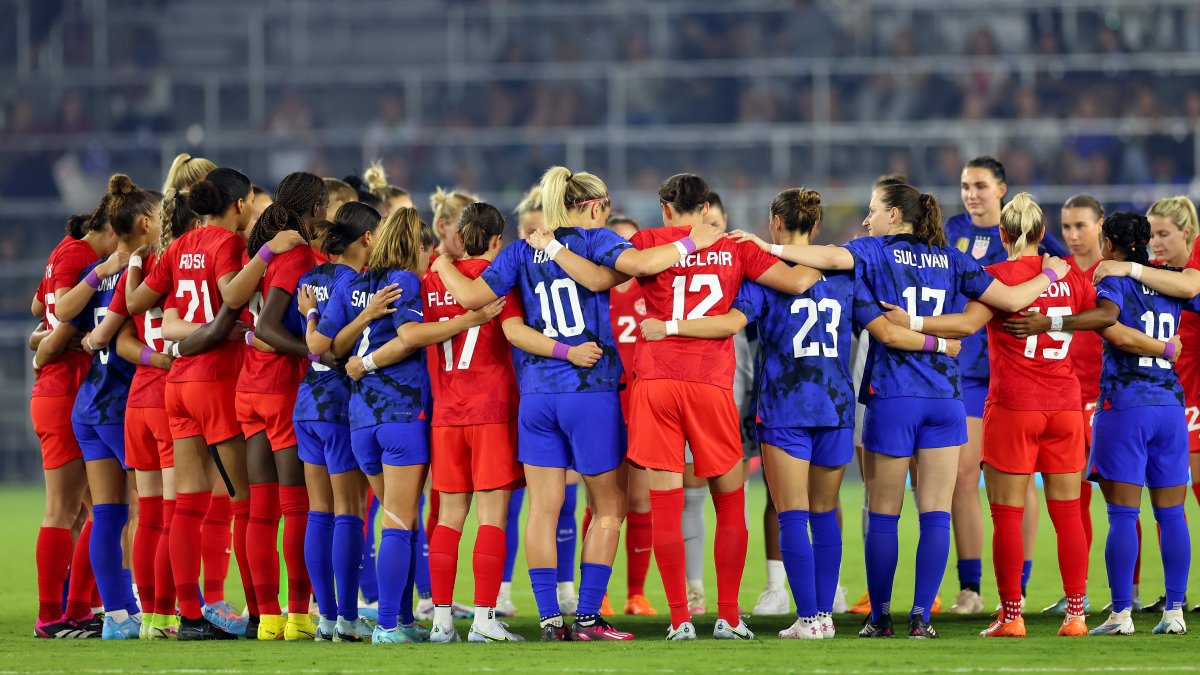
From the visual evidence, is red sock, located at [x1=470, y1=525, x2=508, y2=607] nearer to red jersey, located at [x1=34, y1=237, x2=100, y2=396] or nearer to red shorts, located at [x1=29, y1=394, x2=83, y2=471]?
red shorts, located at [x1=29, y1=394, x2=83, y2=471]

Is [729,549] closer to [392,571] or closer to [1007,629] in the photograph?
[1007,629]

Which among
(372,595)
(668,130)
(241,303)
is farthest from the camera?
(668,130)

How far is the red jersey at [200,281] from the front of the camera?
773 cm

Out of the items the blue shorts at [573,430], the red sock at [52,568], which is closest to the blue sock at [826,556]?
the blue shorts at [573,430]

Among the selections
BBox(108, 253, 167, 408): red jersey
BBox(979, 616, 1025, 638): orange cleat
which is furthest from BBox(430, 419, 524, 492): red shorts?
BBox(979, 616, 1025, 638): orange cleat

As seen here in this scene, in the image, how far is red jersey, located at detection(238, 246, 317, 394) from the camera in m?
7.57

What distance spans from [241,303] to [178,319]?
0.40 metres

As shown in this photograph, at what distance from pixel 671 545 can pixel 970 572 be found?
226 centimetres

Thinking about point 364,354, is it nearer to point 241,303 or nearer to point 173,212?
point 241,303

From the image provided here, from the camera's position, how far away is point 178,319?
7777 mm

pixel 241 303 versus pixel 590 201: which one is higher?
pixel 590 201

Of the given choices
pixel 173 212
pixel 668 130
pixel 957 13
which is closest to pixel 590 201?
pixel 173 212

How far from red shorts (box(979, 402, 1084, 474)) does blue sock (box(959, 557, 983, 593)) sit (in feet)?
3.84

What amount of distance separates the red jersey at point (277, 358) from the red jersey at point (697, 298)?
1.74 m
